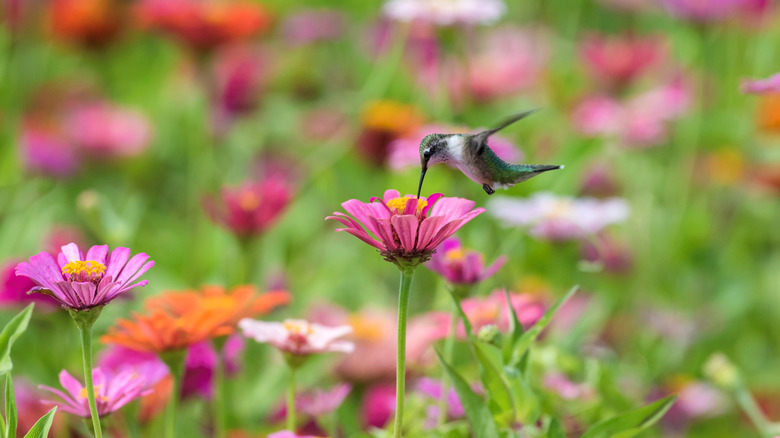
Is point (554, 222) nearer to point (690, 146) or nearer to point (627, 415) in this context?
point (627, 415)

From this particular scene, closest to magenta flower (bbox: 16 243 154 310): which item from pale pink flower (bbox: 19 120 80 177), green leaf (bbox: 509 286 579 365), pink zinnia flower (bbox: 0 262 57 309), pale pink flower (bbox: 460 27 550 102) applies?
green leaf (bbox: 509 286 579 365)

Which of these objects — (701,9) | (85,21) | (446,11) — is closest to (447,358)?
(446,11)

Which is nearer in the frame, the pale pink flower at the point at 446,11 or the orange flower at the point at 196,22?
the pale pink flower at the point at 446,11

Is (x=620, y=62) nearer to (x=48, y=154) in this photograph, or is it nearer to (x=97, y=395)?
(x=48, y=154)

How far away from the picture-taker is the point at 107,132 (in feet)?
5.28

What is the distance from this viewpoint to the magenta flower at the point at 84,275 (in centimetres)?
46

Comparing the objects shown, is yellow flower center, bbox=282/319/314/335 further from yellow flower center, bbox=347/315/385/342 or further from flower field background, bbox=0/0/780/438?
yellow flower center, bbox=347/315/385/342

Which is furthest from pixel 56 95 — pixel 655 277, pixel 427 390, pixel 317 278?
pixel 427 390

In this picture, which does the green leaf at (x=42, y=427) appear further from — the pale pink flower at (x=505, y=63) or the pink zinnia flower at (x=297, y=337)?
the pale pink flower at (x=505, y=63)

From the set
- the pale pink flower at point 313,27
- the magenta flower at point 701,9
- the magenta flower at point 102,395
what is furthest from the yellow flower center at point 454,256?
the pale pink flower at point 313,27

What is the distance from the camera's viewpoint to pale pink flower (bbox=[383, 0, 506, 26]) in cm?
108

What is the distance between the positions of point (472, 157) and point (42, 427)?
0.28 m

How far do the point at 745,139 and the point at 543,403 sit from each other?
1.07 m

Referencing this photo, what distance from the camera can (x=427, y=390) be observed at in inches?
27.2
